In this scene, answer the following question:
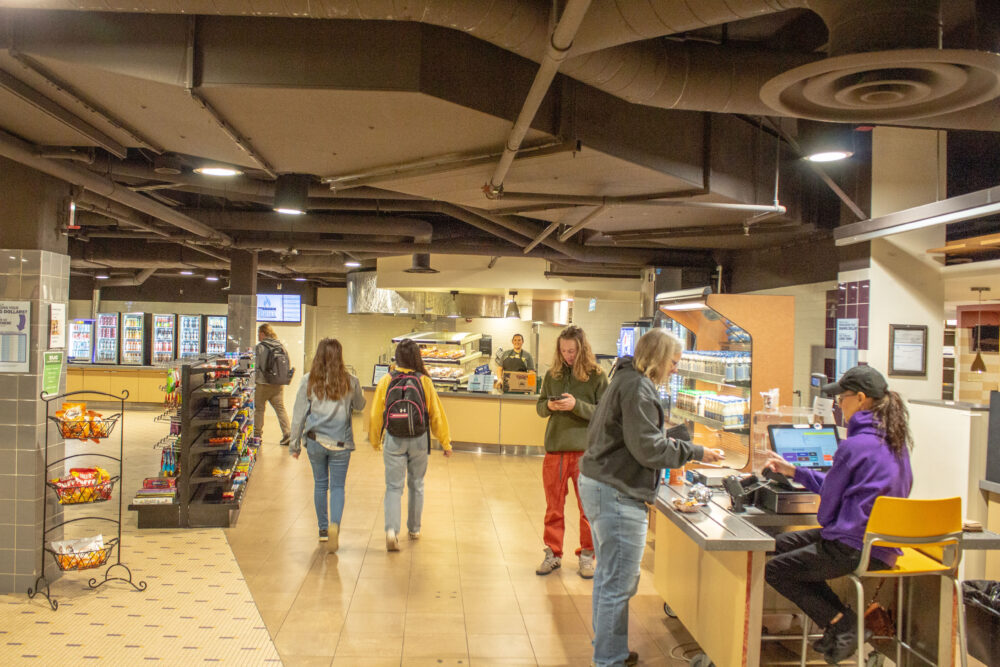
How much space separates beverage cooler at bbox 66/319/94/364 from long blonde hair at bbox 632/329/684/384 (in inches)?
588

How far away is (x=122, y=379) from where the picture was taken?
46.2 ft

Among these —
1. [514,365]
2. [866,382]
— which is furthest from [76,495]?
[514,365]

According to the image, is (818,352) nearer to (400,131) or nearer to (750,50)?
(750,50)

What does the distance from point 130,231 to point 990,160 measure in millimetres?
10224

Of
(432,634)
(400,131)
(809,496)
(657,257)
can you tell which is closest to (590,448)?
(809,496)

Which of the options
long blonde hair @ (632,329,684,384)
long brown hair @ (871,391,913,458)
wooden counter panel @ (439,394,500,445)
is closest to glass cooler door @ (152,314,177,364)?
wooden counter panel @ (439,394,500,445)

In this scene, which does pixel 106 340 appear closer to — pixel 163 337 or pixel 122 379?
pixel 163 337

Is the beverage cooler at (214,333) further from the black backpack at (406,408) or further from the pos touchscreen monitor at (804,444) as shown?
the pos touchscreen monitor at (804,444)

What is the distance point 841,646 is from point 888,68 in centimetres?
261

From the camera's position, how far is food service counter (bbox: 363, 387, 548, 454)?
32.3 feet

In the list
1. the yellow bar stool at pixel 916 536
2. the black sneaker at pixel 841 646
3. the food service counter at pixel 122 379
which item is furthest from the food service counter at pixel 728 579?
the food service counter at pixel 122 379

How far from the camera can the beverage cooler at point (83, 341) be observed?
581 inches

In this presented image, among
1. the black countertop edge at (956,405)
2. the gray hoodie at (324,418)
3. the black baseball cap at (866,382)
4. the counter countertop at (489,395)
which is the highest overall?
the black baseball cap at (866,382)

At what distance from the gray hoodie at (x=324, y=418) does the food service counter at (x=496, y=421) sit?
181 inches
